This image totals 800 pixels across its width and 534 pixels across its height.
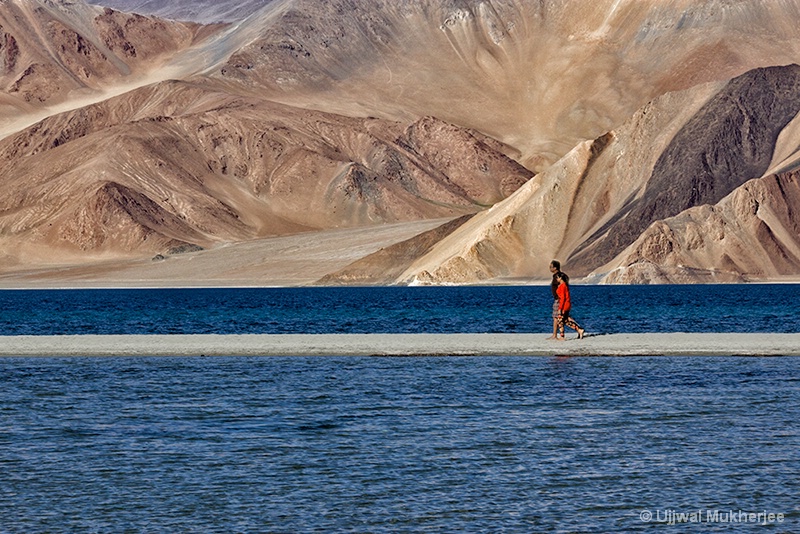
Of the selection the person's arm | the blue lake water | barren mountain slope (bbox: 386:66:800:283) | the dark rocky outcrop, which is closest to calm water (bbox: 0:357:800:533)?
the blue lake water

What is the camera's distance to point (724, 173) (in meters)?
132

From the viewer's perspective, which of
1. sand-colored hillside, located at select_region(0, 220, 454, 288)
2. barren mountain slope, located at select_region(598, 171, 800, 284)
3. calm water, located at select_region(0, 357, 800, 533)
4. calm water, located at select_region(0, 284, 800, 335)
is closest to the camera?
calm water, located at select_region(0, 357, 800, 533)

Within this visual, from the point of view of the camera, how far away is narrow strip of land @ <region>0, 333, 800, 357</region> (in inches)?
1415

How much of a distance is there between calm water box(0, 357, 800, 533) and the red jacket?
7.11 feet

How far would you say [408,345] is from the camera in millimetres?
38375

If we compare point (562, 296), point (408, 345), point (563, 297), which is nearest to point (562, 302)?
point (563, 297)

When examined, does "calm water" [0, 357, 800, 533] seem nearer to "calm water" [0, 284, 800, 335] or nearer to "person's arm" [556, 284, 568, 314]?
"person's arm" [556, 284, 568, 314]

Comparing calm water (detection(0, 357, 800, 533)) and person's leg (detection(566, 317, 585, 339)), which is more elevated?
person's leg (detection(566, 317, 585, 339))

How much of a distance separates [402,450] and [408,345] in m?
17.2

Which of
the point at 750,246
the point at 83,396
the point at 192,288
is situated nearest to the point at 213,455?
the point at 83,396

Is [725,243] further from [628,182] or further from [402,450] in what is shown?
[402,450]

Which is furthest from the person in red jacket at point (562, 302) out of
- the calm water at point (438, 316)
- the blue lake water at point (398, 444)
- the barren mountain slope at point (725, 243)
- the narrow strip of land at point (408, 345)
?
the barren mountain slope at point (725, 243)

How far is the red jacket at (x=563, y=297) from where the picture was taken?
33828mm

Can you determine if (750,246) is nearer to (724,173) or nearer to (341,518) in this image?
(724,173)
